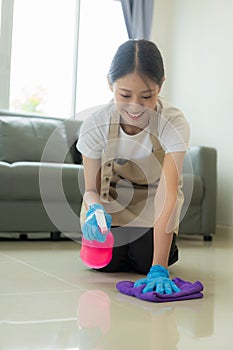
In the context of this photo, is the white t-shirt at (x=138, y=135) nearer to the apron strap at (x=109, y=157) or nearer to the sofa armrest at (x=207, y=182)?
the apron strap at (x=109, y=157)

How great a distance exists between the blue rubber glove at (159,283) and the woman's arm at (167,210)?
85mm

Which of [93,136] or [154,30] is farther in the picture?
[154,30]

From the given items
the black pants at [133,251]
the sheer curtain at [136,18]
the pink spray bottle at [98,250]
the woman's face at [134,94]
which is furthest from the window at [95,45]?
the woman's face at [134,94]

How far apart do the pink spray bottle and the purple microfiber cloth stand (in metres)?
0.15

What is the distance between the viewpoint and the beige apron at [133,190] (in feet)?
→ 7.47

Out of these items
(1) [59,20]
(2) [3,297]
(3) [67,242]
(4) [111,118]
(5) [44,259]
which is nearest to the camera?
(2) [3,297]

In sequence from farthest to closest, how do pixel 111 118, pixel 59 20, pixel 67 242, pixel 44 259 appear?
pixel 59 20
pixel 67 242
pixel 44 259
pixel 111 118

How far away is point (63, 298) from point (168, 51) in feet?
12.2

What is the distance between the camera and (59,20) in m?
5.04

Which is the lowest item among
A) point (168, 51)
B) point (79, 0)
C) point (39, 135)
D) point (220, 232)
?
point (220, 232)

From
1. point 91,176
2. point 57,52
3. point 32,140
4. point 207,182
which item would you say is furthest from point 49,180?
point 57,52

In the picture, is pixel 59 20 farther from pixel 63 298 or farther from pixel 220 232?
pixel 63 298

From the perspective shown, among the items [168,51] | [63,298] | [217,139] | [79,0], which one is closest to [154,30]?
[168,51]

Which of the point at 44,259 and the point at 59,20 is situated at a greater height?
the point at 59,20
